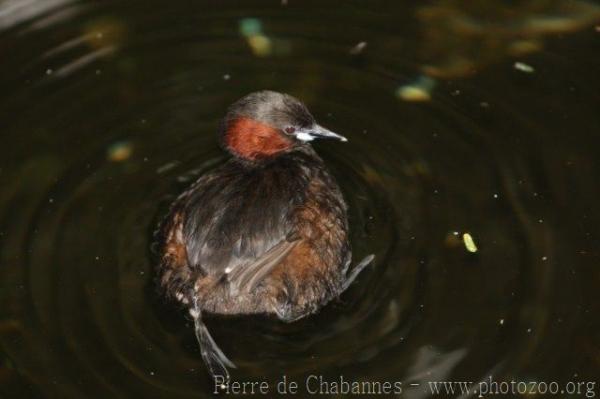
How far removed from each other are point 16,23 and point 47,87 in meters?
0.70

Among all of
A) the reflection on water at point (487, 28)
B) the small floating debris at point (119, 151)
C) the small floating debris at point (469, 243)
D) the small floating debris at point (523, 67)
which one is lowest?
the small floating debris at point (469, 243)

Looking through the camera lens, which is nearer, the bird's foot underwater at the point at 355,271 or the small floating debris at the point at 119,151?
the bird's foot underwater at the point at 355,271

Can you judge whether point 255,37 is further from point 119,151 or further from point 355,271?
point 355,271

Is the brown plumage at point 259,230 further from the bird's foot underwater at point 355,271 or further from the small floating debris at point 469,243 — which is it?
the small floating debris at point 469,243

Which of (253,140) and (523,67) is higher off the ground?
(253,140)

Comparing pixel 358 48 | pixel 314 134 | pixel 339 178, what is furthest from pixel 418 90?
pixel 314 134

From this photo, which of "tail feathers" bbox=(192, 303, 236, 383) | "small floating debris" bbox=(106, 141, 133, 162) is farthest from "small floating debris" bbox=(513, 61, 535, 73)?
"tail feathers" bbox=(192, 303, 236, 383)

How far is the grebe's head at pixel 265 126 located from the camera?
4.93 meters

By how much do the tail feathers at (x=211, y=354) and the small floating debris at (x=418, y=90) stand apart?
6.95 ft

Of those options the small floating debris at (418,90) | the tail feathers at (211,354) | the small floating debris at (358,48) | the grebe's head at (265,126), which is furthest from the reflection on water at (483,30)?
the tail feathers at (211,354)

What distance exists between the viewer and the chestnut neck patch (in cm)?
496

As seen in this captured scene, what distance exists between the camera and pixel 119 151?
556cm

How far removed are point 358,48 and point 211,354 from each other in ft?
8.46

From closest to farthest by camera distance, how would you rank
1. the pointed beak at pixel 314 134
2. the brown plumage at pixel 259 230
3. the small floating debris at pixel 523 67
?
the brown plumage at pixel 259 230 < the pointed beak at pixel 314 134 < the small floating debris at pixel 523 67
